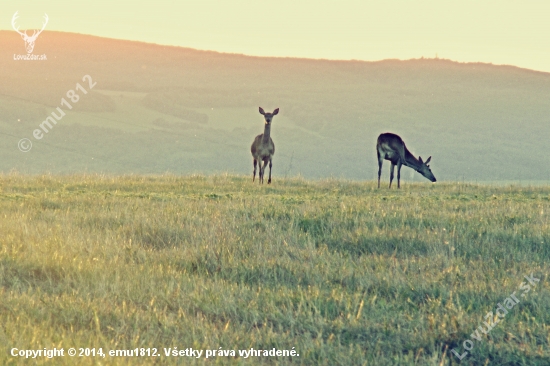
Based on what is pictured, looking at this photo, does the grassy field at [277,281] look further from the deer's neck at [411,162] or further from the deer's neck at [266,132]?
the deer's neck at [411,162]

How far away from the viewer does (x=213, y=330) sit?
6.21m

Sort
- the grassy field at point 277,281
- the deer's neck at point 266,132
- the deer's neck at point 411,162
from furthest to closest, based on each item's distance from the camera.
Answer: the deer's neck at point 411,162, the deer's neck at point 266,132, the grassy field at point 277,281

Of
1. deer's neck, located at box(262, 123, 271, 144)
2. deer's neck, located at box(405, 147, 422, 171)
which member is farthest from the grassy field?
deer's neck, located at box(405, 147, 422, 171)

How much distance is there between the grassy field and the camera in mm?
5984

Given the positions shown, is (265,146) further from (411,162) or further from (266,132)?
(411,162)

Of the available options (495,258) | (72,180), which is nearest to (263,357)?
(495,258)

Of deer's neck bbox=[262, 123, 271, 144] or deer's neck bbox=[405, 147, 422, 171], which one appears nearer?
deer's neck bbox=[262, 123, 271, 144]

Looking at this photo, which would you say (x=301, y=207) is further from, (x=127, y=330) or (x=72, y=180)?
(x=72, y=180)

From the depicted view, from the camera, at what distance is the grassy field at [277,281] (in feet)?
19.6

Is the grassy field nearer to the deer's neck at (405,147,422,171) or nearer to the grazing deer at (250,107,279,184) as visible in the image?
the grazing deer at (250,107,279,184)

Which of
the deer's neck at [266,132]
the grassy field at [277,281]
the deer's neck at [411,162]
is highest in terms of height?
the deer's neck at [266,132]

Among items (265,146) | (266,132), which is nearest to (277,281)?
(266,132)

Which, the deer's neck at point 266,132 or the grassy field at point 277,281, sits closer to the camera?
the grassy field at point 277,281

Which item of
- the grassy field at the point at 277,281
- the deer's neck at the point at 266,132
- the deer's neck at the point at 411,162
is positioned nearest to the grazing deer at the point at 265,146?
the deer's neck at the point at 266,132
